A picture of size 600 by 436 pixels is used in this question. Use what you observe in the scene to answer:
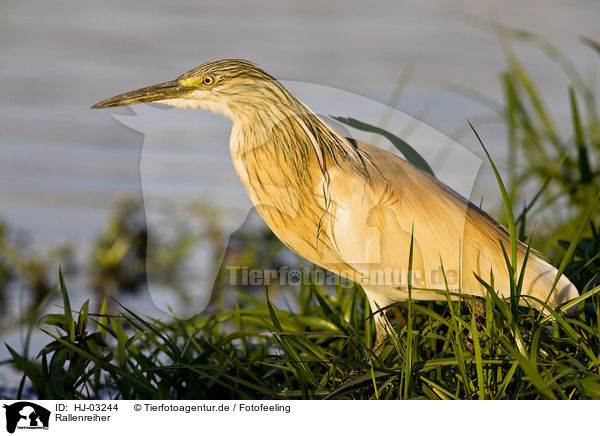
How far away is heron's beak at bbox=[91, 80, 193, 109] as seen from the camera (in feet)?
2.68

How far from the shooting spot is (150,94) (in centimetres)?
82

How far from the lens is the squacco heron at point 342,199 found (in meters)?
0.83

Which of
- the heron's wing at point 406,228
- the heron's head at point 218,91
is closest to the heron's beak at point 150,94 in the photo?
the heron's head at point 218,91

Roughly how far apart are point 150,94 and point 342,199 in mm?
298
